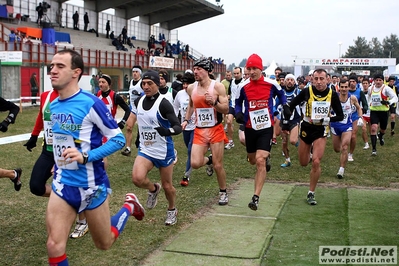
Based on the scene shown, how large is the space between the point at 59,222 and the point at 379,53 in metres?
131

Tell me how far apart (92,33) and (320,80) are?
39666 mm

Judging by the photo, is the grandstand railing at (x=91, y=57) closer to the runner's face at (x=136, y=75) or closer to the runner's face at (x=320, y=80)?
the runner's face at (x=136, y=75)

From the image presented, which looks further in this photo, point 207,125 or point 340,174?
point 340,174

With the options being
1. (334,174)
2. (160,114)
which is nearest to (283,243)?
(160,114)

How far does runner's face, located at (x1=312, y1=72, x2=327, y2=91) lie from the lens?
8.01 meters

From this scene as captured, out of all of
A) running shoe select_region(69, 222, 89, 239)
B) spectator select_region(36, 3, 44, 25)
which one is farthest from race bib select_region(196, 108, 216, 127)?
spectator select_region(36, 3, 44, 25)

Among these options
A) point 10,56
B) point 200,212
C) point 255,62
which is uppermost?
point 10,56

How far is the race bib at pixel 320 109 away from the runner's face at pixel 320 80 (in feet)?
0.78

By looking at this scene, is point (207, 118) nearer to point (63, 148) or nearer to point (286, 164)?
point (63, 148)

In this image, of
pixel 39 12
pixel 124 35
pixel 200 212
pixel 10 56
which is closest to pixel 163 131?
pixel 200 212

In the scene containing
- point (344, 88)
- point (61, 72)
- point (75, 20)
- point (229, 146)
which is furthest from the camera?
point (75, 20)

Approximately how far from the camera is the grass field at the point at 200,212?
561 cm

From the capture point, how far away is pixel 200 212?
24.3ft

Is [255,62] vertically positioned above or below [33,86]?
above
